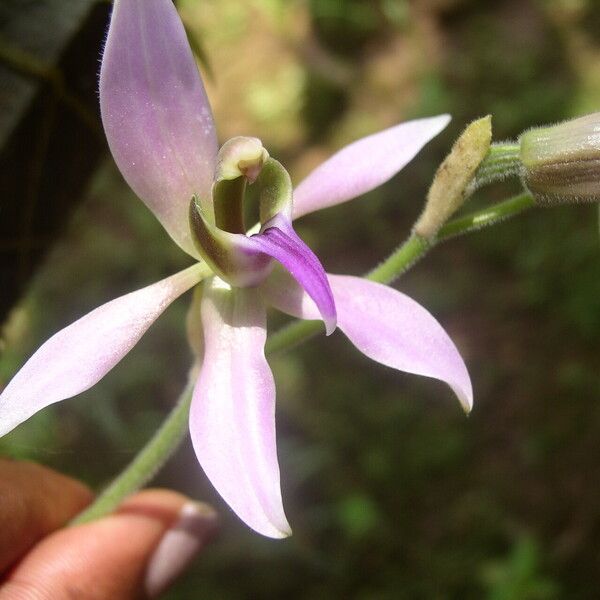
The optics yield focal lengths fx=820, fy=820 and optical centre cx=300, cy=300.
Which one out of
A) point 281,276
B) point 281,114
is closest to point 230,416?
point 281,276

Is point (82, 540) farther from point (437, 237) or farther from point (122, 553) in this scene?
point (437, 237)

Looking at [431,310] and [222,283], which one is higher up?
[222,283]

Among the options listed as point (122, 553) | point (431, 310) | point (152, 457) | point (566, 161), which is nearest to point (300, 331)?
point (152, 457)

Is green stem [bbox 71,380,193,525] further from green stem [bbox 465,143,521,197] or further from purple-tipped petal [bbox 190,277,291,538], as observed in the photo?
green stem [bbox 465,143,521,197]

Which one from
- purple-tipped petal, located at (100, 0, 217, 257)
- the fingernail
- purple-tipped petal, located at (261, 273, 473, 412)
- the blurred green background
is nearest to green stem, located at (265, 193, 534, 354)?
purple-tipped petal, located at (261, 273, 473, 412)

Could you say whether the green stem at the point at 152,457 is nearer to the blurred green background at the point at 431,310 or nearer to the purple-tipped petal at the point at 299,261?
the purple-tipped petal at the point at 299,261

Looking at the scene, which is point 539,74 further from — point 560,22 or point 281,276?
point 281,276

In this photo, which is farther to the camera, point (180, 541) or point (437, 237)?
point (180, 541)
